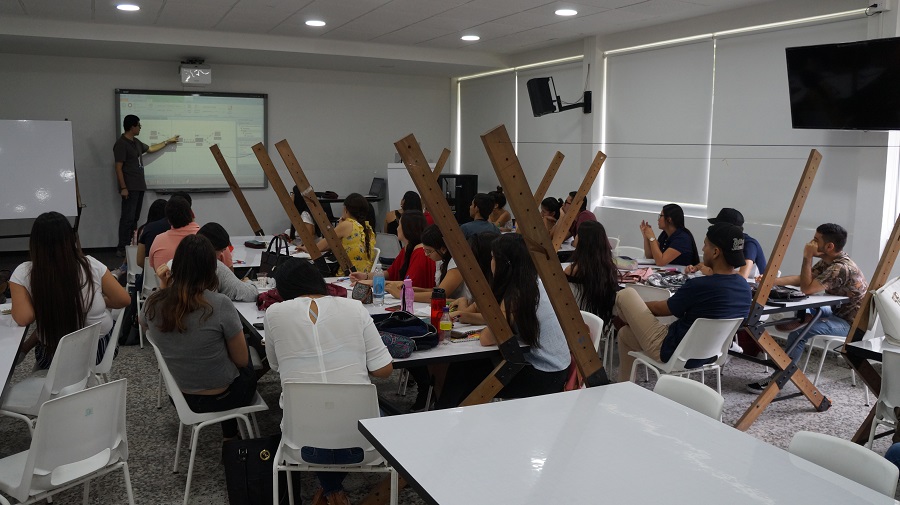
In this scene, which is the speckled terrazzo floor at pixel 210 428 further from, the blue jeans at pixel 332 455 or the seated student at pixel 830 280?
the blue jeans at pixel 332 455

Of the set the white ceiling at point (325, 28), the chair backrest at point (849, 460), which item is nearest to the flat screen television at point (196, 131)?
the white ceiling at point (325, 28)

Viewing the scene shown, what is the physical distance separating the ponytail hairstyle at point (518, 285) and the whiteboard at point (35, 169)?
704 centimetres

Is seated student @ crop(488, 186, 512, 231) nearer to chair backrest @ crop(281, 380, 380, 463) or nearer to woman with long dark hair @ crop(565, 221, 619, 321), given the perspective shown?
woman with long dark hair @ crop(565, 221, 619, 321)

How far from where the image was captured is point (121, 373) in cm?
521

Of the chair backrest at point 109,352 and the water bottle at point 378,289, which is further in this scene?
the water bottle at point 378,289

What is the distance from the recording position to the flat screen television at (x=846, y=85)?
5277 millimetres

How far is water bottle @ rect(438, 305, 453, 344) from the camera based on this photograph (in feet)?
11.3

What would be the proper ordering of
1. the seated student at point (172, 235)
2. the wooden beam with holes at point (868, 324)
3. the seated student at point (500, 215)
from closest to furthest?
the wooden beam with holes at point (868, 324) → the seated student at point (172, 235) → the seated student at point (500, 215)

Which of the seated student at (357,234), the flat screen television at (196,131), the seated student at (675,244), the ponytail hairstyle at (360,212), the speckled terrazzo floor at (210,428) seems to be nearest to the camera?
the speckled terrazzo floor at (210,428)

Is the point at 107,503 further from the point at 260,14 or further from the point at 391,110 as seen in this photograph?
the point at 391,110

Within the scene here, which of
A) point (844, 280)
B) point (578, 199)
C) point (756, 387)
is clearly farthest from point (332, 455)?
point (578, 199)

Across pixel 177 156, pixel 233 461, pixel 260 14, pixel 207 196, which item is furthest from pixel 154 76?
pixel 233 461

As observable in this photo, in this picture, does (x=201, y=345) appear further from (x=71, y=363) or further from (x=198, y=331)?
(x=71, y=363)

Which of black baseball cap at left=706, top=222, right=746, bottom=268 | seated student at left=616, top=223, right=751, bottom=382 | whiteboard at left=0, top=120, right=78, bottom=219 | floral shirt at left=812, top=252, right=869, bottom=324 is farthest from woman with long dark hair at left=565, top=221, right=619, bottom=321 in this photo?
whiteboard at left=0, top=120, right=78, bottom=219
